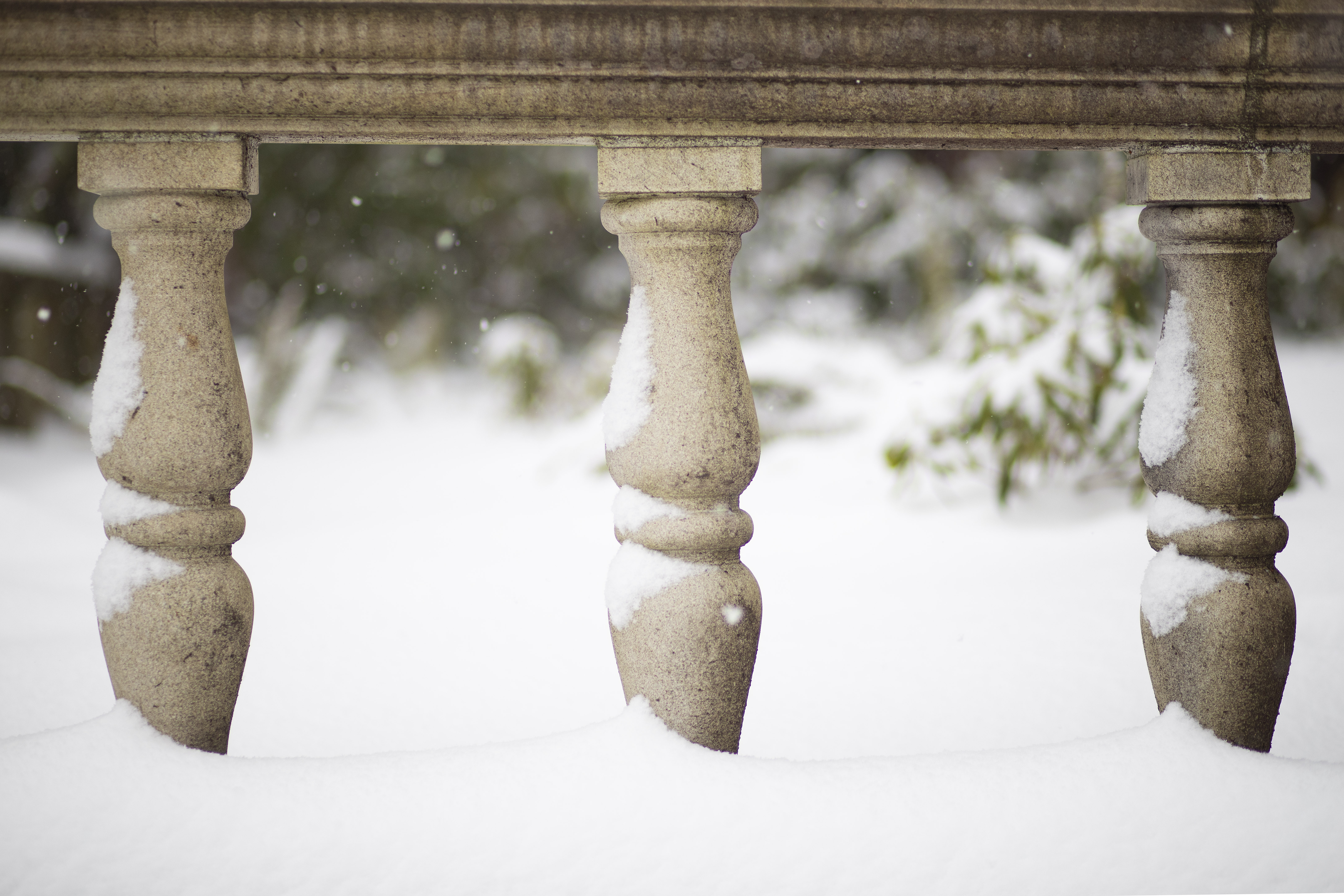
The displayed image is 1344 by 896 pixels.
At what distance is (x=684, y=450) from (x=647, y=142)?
38cm

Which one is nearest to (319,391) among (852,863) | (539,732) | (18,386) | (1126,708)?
(18,386)

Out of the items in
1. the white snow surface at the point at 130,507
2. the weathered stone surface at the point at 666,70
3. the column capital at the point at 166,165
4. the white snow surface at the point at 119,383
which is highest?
the weathered stone surface at the point at 666,70

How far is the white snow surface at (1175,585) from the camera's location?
52.5 inches

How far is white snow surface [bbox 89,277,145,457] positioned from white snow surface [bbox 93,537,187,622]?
129mm

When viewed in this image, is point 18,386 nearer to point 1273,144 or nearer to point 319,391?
point 319,391

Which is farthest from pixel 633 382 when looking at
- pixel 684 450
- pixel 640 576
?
pixel 640 576

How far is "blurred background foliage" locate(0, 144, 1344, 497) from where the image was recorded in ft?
20.3

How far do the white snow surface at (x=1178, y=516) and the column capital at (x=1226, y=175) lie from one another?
39 cm

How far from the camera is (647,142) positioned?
4.15 feet

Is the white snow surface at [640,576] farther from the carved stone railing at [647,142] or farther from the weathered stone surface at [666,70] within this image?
the weathered stone surface at [666,70]

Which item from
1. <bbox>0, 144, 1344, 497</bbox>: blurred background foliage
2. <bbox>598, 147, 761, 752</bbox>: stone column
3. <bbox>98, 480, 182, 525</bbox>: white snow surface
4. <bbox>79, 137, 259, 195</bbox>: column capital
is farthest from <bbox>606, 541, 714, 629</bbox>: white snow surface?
<bbox>0, 144, 1344, 497</bbox>: blurred background foliage

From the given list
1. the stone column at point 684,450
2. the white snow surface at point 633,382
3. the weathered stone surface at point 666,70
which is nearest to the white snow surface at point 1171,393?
the weathered stone surface at point 666,70

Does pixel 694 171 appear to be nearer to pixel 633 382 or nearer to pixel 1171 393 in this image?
pixel 633 382

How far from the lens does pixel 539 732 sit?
6.35ft
